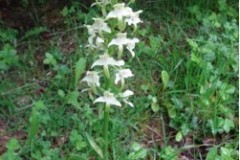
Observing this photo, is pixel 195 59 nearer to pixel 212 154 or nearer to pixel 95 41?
pixel 212 154

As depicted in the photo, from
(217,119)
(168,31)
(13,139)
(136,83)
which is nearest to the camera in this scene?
(13,139)

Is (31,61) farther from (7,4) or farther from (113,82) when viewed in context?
(113,82)

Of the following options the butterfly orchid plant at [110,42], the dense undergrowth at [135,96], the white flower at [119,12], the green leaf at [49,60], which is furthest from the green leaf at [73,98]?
the white flower at [119,12]

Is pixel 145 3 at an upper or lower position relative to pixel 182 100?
upper

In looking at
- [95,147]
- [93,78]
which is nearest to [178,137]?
[95,147]

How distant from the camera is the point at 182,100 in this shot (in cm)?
256

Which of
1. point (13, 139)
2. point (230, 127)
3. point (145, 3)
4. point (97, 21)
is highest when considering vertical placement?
point (97, 21)

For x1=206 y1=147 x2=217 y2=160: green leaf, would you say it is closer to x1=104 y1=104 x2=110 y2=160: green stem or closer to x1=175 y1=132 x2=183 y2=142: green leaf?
x1=175 y1=132 x2=183 y2=142: green leaf

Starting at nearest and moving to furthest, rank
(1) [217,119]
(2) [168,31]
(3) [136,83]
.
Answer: (1) [217,119]
(3) [136,83]
(2) [168,31]

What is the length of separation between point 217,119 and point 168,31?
714 millimetres

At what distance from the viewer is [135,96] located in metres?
2.60

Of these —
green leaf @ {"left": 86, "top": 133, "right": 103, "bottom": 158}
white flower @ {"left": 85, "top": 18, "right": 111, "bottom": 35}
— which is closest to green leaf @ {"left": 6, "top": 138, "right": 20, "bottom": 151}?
green leaf @ {"left": 86, "top": 133, "right": 103, "bottom": 158}

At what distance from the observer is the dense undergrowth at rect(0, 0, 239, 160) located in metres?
2.31

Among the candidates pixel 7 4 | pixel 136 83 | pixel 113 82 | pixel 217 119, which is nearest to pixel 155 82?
pixel 136 83
